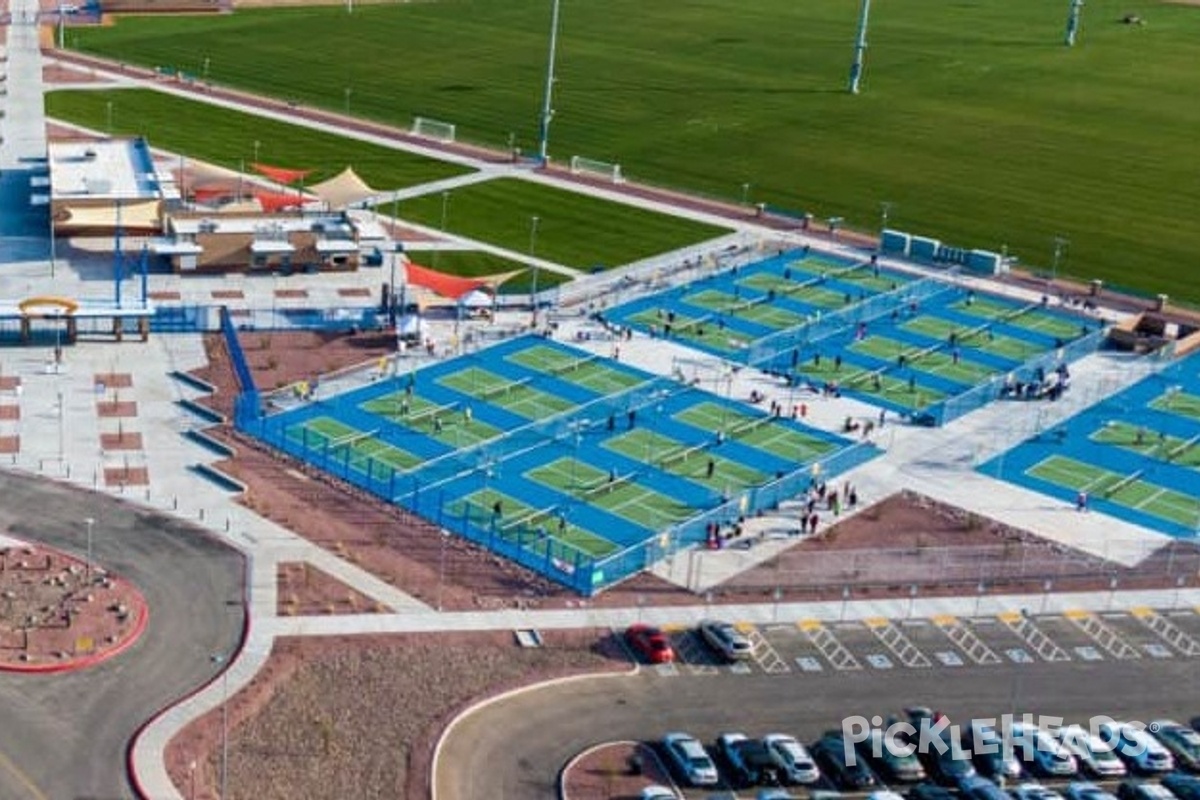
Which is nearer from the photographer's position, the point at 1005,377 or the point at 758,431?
the point at 758,431

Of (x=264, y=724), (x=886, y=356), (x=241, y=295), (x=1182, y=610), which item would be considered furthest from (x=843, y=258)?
(x=264, y=724)

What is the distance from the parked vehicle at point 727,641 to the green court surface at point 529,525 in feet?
32.0

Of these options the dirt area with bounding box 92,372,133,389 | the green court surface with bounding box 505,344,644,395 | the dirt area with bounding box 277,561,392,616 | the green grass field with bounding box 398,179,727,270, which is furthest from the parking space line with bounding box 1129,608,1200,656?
the dirt area with bounding box 92,372,133,389

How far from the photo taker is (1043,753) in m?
65.8

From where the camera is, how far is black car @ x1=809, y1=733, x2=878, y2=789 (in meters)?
63.3

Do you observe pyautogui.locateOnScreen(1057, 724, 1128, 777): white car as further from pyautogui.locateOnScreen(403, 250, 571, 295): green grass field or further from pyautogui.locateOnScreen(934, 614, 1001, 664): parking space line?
pyautogui.locateOnScreen(403, 250, 571, 295): green grass field

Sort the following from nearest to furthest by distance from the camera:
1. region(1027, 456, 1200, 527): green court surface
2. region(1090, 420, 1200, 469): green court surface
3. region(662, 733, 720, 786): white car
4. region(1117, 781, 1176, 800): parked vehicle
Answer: region(662, 733, 720, 786): white car
region(1117, 781, 1176, 800): parked vehicle
region(1027, 456, 1200, 527): green court surface
region(1090, 420, 1200, 469): green court surface

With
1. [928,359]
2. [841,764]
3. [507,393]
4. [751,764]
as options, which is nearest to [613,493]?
[507,393]

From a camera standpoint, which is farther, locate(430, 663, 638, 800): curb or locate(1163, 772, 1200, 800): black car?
locate(1163, 772, 1200, 800): black car

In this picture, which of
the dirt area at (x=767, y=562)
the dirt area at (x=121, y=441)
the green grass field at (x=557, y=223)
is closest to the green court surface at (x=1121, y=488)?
the dirt area at (x=767, y=562)

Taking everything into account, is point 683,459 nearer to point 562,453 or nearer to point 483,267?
point 562,453

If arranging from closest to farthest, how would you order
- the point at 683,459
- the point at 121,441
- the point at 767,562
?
the point at 767,562
the point at 121,441
the point at 683,459

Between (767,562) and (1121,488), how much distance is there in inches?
962

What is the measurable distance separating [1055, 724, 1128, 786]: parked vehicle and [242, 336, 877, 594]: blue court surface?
73.2 feet
